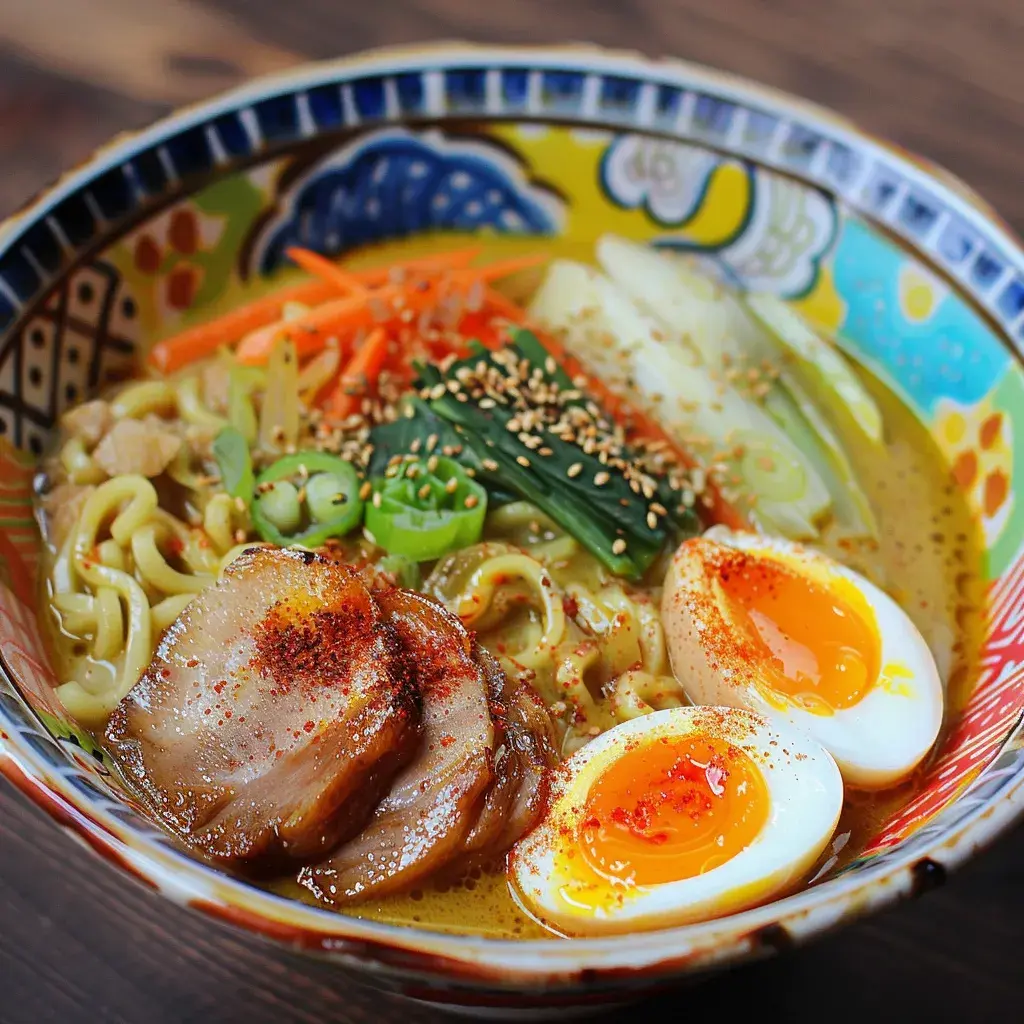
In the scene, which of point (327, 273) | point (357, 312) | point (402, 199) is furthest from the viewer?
point (402, 199)

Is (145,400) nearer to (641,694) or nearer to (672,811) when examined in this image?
(641,694)

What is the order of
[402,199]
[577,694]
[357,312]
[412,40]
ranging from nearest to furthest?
1. [577,694]
2. [357,312]
3. [402,199]
4. [412,40]

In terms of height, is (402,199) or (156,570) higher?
(402,199)

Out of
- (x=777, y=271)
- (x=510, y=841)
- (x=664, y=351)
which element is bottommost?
(x=510, y=841)

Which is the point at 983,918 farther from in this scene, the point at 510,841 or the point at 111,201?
the point at 111,201

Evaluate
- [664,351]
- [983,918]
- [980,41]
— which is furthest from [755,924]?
[980,41]

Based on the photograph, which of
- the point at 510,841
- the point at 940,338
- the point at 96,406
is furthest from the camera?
the point at 940,338

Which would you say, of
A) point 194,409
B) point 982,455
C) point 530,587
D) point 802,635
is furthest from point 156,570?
point 982,455
